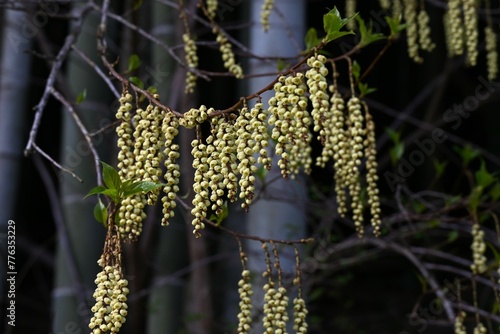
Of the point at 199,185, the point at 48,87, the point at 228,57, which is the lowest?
the point at 199,185

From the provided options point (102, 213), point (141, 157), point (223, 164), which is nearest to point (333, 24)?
point (223, 164)

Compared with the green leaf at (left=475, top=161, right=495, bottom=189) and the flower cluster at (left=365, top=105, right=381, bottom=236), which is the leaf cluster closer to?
the flower cluster at (left=365, top=105, right=381, bottom=236)

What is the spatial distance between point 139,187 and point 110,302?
200 mm

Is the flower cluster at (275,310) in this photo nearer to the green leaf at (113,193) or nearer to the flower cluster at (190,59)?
the green leaf at (113,193)

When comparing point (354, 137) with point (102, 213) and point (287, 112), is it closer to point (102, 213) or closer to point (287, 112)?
point (287, 112)

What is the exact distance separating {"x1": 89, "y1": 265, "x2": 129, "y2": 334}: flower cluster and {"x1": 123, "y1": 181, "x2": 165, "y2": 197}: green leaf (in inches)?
5.2

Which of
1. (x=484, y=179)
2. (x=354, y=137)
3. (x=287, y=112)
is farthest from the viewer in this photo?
(x=484, y=179)

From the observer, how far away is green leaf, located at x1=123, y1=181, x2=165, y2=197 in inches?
44.1

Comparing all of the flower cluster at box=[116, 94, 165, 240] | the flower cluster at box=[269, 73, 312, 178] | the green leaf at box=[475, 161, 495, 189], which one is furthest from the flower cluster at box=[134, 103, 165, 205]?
the green leaf at box=[475, 161, 495, 189]

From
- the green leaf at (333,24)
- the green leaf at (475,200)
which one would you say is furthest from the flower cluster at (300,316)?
the green leaf at (475,200)

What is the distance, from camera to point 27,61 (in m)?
3.09

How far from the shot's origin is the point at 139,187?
3.74 feet

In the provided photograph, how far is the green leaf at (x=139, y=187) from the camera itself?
3.67ft

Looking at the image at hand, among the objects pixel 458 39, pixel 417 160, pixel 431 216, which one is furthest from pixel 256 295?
pixel 417 160
